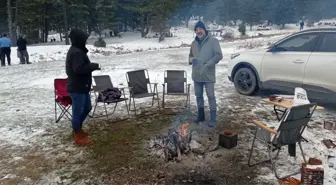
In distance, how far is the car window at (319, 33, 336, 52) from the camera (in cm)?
592

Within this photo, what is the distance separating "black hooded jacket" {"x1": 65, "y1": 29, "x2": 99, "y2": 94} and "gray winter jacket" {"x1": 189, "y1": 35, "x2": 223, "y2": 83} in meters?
1.84

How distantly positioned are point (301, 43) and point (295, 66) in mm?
545

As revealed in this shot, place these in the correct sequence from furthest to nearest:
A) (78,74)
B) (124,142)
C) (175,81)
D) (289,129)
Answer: (175,81) → (124,142) → (78,74) → (289,129)

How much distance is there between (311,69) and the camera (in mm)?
6156

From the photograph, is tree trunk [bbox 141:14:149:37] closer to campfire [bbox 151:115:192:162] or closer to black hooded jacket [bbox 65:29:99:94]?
black hooded jacket [bbox 65:29:99:94]

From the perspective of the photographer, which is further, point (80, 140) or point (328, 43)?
point (328, 43)

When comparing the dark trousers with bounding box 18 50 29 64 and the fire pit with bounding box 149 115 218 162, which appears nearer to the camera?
the fire pit with bounding box 149 115 218 162

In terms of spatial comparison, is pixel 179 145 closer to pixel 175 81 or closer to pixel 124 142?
pixel 124 142

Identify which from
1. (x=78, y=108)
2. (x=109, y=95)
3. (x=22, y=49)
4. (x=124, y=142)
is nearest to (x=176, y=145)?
(x=124, y=142)

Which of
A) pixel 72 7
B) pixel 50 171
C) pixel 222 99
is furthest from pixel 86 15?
pixel 50 171

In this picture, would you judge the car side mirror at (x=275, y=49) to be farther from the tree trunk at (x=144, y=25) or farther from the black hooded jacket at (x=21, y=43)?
the tree trunk at (x=144, y=25)

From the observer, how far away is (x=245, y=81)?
7746mm

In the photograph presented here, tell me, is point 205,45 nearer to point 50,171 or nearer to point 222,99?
point 222,99

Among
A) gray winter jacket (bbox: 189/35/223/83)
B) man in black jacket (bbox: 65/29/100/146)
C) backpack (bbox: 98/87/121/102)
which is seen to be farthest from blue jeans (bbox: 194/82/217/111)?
man in black jacket (bbox: 65/29/100/146)
